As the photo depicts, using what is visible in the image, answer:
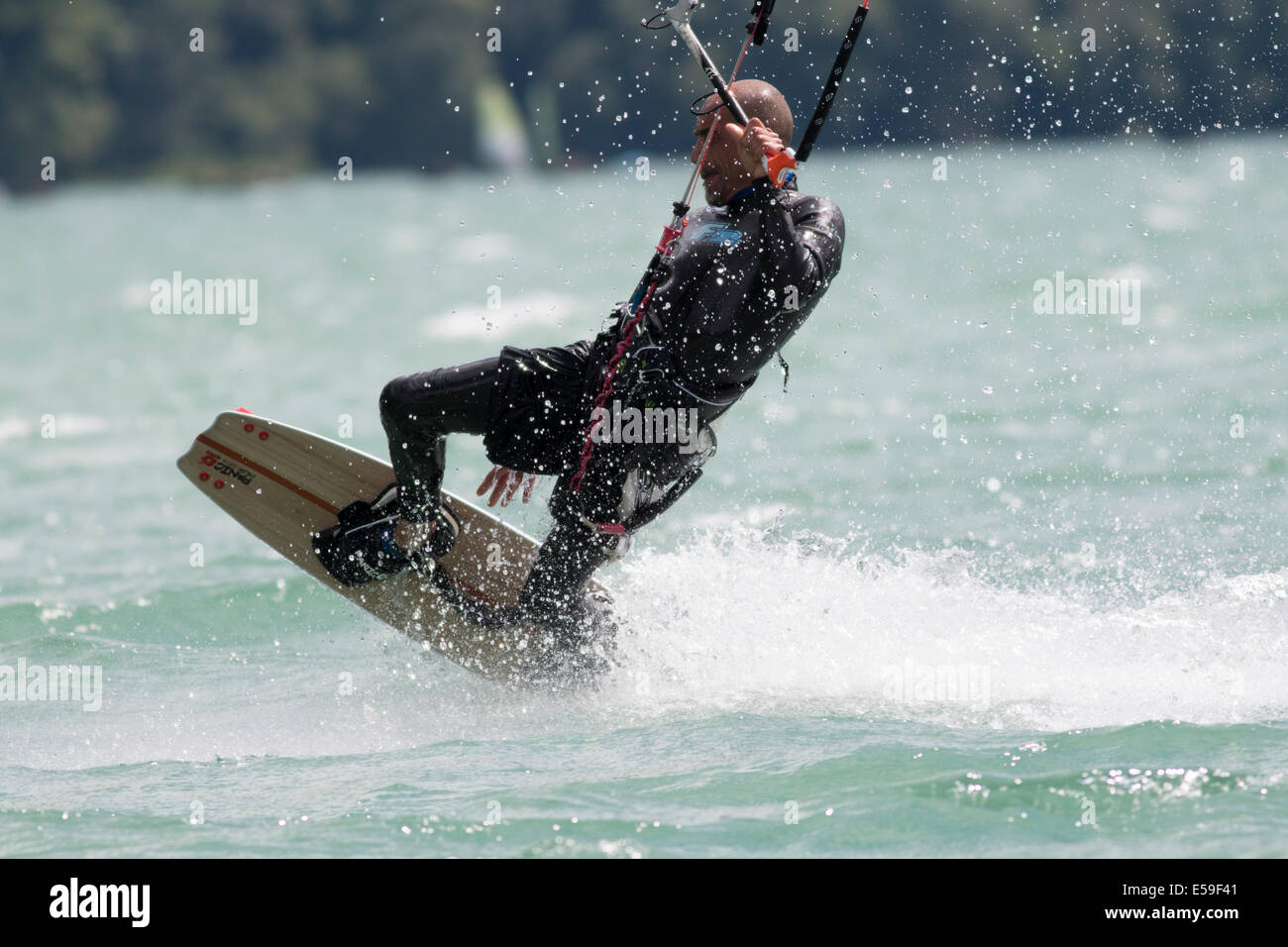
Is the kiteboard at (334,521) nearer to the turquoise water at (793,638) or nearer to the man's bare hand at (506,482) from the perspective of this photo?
the turquoise water at (793,638)

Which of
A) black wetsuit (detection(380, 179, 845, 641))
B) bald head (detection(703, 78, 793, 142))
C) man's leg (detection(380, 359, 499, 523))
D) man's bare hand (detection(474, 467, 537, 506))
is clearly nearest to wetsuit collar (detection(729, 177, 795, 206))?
black wetsuit (detection(380, 179, 845, 641))

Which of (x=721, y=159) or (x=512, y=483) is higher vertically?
(x=721, y=159)

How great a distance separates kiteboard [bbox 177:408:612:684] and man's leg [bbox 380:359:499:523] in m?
0.71

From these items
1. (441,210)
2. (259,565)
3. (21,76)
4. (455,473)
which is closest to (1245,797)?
(259,565)

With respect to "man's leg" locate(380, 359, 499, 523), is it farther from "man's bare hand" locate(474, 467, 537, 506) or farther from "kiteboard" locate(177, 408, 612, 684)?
"kiteboard" locate(177, 408, 612, 684)

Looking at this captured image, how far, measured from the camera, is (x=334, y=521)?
6977mm

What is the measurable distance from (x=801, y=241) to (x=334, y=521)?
2.55 m

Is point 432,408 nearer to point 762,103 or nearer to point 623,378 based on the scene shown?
Result: point 623,378

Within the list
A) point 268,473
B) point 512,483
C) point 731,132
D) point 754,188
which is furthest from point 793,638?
point 268,473

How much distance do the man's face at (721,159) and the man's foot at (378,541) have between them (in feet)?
5.64

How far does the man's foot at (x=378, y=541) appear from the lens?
253 inches

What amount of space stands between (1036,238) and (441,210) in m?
25.7

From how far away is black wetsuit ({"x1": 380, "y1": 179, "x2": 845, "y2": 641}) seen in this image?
557cm
